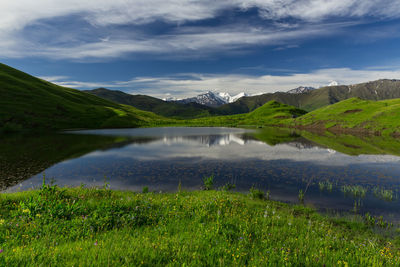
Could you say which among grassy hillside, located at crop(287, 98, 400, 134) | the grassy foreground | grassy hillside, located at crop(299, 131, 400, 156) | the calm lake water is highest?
grassy hillside, located at crop(287, 98, 400, 134)

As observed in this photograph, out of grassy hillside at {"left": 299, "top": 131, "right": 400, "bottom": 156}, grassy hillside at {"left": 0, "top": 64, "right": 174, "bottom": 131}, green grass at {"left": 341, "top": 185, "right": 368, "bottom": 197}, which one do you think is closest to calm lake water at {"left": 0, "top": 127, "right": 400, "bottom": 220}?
green grass at {"left": 341, "top": 185, "right": 368, "bottom": 197}

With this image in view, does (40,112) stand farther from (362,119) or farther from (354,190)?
(362,119)

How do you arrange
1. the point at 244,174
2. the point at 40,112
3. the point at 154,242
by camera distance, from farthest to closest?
1. the point at 40,112
2. the point at 244,174
3. the point at 154,242

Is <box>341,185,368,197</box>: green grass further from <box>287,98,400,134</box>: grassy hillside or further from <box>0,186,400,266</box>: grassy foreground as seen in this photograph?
<box>287,98,400,134</box>: grassy hillside

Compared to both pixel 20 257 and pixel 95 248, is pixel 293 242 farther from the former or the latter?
pixel 20 257

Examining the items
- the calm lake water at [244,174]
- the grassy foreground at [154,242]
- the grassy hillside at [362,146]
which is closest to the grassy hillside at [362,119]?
the grassy hillside at [362,146]

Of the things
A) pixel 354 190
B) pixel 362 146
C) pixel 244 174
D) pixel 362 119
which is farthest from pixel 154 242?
pixel 362 119

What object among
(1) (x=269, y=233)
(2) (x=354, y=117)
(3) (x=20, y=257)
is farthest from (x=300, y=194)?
(2) (x=354, y=117)

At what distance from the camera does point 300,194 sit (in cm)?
2009

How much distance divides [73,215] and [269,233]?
839 cm

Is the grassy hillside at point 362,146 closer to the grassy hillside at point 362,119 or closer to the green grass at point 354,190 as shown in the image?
the green grass at point 354,190

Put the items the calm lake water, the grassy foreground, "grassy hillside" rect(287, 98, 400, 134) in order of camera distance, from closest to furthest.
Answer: the grassy foreground, the calm lake water, "grassy hillside" rect(287, 98, 400, 134)

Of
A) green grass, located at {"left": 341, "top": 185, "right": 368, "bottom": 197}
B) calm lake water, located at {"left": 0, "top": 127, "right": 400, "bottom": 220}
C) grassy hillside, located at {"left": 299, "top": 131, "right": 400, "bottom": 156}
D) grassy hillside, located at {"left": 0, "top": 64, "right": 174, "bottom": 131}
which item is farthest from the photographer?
grassy hillside, located at {"left": 0, "top": 64, "right": 174, "bottom": 131}

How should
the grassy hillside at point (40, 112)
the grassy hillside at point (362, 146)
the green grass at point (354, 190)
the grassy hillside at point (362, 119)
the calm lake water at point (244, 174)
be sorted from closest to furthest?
the calm lake water at point (244, 174), the green grass at point (354, 190), the grassy hillside at point (362, 146), the grassy hillside at point (362, 119), the grassy hillside at point (40, 112)
